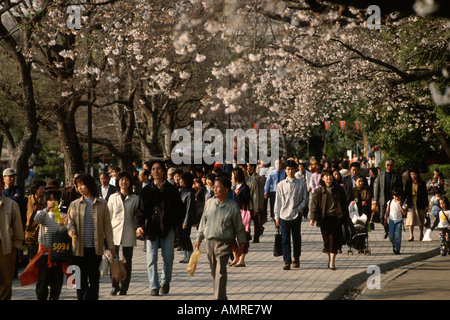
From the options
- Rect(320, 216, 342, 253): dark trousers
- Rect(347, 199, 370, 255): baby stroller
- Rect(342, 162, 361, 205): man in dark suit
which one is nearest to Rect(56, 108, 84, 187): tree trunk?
Rect(342, 162, 361, 205): man in dark suit

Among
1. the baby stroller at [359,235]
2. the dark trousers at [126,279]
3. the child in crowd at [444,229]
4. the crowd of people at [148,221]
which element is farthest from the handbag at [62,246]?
the child in crowd at [444,229]

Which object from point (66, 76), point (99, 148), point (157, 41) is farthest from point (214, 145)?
point (157, 41)

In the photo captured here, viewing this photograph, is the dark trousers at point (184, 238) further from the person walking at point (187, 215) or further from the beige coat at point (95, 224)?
the beige coat at point (95, 224)

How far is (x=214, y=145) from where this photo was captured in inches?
2019

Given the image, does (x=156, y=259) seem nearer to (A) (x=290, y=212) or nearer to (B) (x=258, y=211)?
(A) (x=290, y=212)

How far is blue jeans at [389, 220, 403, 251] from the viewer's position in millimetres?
14133

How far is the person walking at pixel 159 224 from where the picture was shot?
9758 millimetres

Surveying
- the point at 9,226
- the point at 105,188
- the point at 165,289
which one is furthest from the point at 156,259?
the point at 105,188

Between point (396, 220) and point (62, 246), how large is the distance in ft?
27.1

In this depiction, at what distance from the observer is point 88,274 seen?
7992 mm

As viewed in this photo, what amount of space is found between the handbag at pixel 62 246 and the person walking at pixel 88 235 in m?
0.21

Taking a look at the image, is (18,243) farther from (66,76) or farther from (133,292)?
(66,76)

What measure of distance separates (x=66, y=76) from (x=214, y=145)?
3256 centimetres

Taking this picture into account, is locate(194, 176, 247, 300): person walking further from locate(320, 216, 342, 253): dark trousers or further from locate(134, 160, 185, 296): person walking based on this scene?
locate(320, 216, 342, 253): dark trousers
